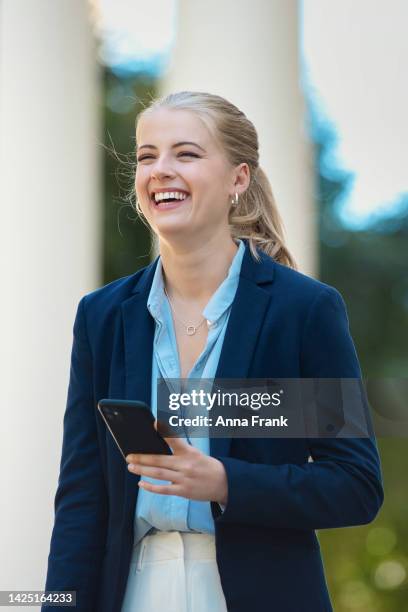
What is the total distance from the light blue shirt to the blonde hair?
117 millimetres

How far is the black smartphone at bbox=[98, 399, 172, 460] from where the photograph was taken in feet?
9.84

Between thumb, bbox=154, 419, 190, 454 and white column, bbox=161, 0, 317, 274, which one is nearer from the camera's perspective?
thumb, bbox=154, 419, 190, 454

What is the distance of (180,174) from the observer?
3.48 meters

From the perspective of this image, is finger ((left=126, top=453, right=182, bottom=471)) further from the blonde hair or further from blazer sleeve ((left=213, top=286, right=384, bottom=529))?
the blonde hair

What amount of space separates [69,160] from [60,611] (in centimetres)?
571

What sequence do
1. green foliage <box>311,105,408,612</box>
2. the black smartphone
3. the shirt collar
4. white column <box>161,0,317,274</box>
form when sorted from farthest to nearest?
green foliage <box>311,105,408,612</box> → white column <box>161,0,317,274</box> → the shirt collar → the black smartphone

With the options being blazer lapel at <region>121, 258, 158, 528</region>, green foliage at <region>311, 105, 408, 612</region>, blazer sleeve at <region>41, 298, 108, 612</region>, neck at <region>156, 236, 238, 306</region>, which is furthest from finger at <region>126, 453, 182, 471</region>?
green foliage at <region>311, 105, 408, 612</region>

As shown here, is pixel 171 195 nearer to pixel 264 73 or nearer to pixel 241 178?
pixel 241 178

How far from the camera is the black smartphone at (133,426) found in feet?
9.84

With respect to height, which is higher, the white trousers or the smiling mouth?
the smiling mouth

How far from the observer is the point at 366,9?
14.2 metres

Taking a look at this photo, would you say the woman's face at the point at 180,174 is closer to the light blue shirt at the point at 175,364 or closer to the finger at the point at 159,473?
the light blue shirt at the point at 175,364

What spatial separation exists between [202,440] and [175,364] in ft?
0.98

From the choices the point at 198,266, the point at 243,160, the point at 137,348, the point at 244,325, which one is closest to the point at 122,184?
the point at 243,160
